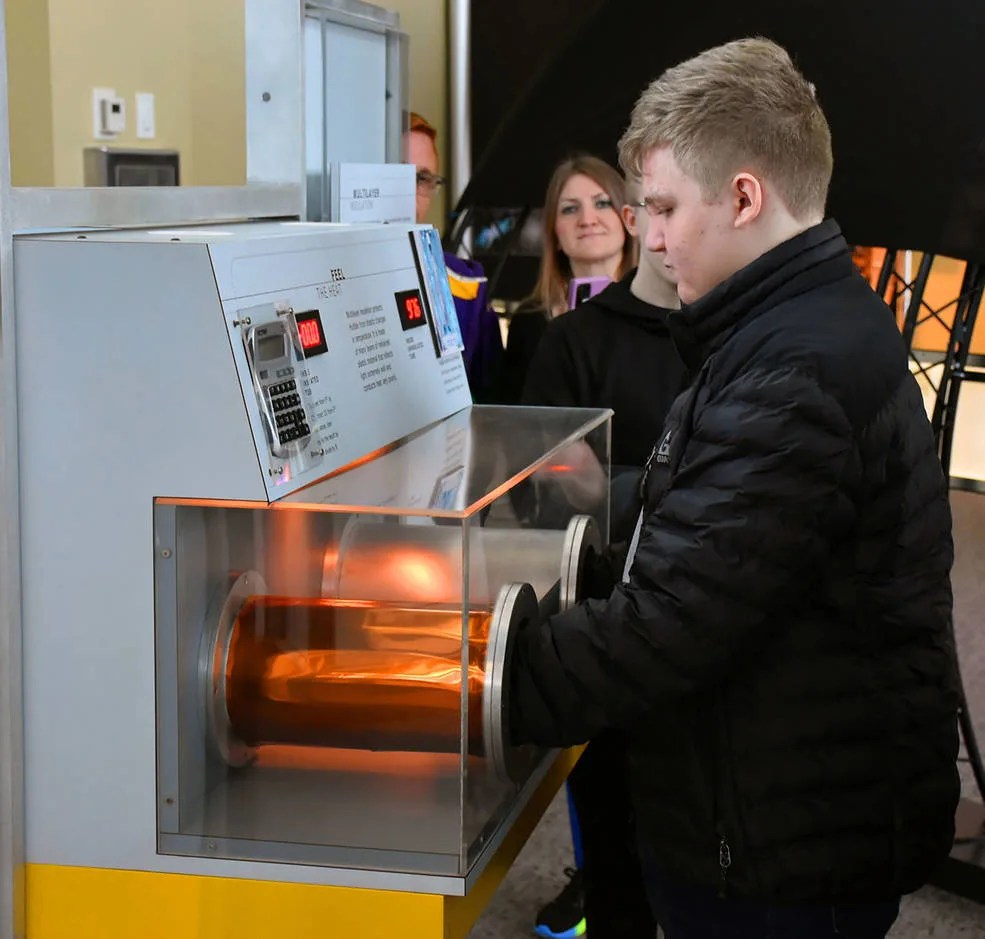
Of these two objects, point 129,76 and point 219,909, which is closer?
point 219,909

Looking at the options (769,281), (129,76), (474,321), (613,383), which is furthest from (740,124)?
(129,76)

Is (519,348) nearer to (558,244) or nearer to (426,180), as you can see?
(558,244)

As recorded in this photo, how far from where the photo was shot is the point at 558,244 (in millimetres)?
2818

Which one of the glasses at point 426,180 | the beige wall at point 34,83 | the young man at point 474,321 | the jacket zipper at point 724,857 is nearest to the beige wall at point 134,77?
the beige wall at point 34,83

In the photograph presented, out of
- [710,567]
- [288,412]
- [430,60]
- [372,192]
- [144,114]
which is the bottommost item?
[710,567]

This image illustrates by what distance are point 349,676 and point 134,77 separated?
3.02 m

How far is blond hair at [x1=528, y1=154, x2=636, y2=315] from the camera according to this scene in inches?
110

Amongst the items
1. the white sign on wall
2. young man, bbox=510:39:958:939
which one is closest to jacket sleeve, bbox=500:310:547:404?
the white sign on wall

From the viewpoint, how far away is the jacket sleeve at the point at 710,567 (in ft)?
3.75

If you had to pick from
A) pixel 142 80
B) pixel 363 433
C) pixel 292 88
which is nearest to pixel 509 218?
pixel 142 80

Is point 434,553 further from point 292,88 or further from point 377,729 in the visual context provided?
point 292,88

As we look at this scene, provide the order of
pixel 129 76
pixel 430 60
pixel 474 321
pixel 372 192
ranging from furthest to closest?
pixel 430 60, pixel 129 76, pixel 474 321, pixel 372 192

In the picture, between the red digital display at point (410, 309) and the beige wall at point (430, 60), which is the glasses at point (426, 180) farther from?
the beige wall at point (430, 60)

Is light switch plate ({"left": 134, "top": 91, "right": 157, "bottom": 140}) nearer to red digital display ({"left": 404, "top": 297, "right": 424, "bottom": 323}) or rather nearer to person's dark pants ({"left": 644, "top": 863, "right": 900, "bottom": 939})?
red digital display ({"left": 404, "top": 297, "right": 424, "bottom": 323})
